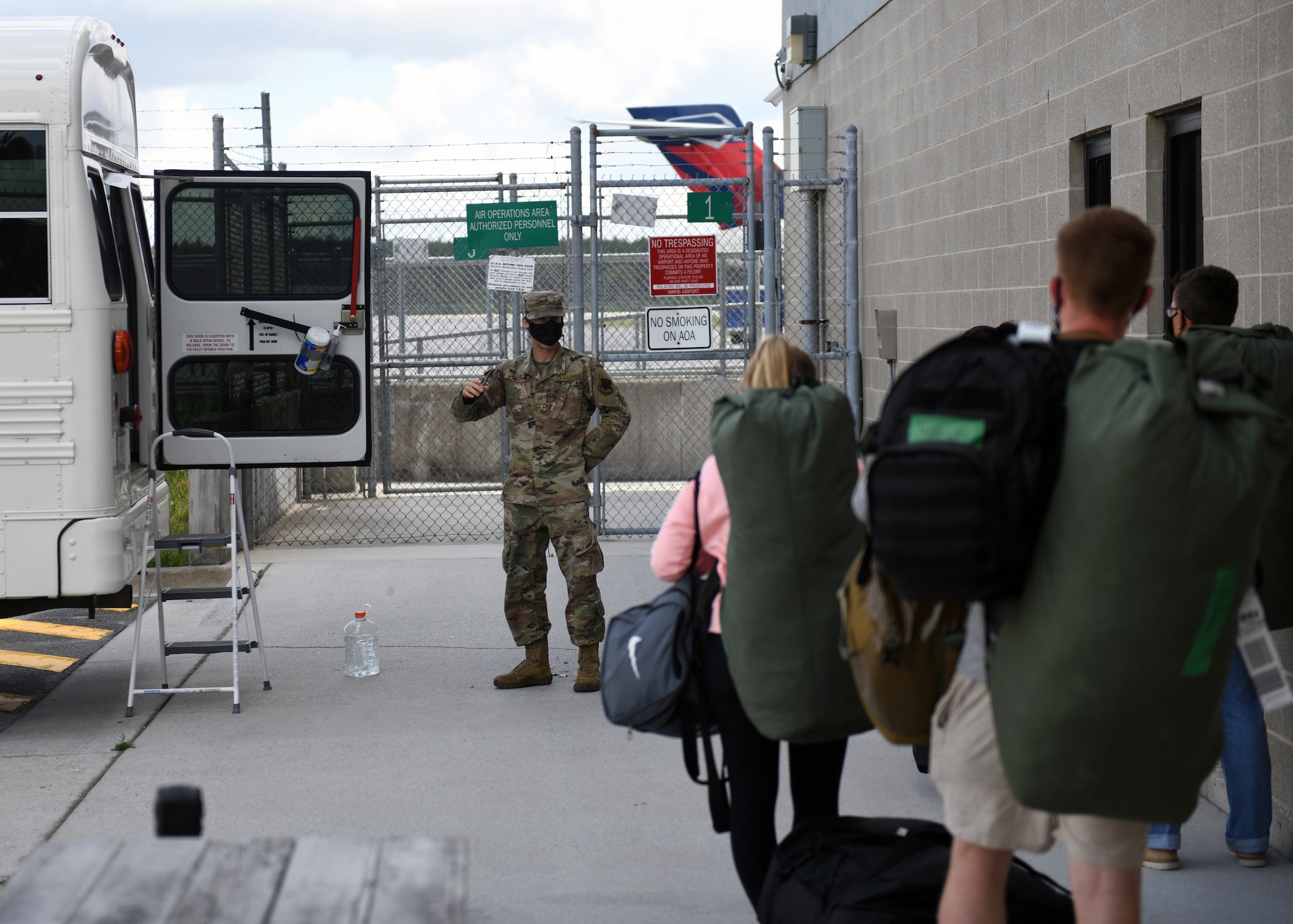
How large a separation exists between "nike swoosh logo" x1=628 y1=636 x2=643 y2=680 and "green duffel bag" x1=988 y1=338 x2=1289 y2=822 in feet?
4.37

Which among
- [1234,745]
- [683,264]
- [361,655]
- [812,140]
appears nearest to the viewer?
[1234,745]

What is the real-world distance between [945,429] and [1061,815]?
765mm

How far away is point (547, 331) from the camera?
21.6 feet

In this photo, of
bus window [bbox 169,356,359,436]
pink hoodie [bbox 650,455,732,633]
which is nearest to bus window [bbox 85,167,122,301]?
bus window [bbox 169,356,359,436]

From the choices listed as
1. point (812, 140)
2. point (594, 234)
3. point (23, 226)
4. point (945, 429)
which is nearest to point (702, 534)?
point (945, 429)

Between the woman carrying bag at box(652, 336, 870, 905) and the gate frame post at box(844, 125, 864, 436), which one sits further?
the gate frame post at box(844, 125, 864, 436)

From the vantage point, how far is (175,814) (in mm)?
2652

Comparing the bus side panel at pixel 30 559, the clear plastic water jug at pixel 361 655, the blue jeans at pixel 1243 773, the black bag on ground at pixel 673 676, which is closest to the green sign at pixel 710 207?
the clear plastic water jug at pixel 361 655

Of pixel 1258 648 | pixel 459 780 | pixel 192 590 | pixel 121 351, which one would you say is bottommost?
pixel 459 780

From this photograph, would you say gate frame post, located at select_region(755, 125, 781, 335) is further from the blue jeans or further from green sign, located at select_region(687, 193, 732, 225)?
the blue jeans

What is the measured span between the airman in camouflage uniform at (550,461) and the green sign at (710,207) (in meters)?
3.76

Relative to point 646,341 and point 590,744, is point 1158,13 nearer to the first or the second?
point 590,744

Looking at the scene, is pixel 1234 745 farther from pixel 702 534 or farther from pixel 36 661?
pixel 36 661

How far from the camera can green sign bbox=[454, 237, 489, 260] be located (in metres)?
10.6
